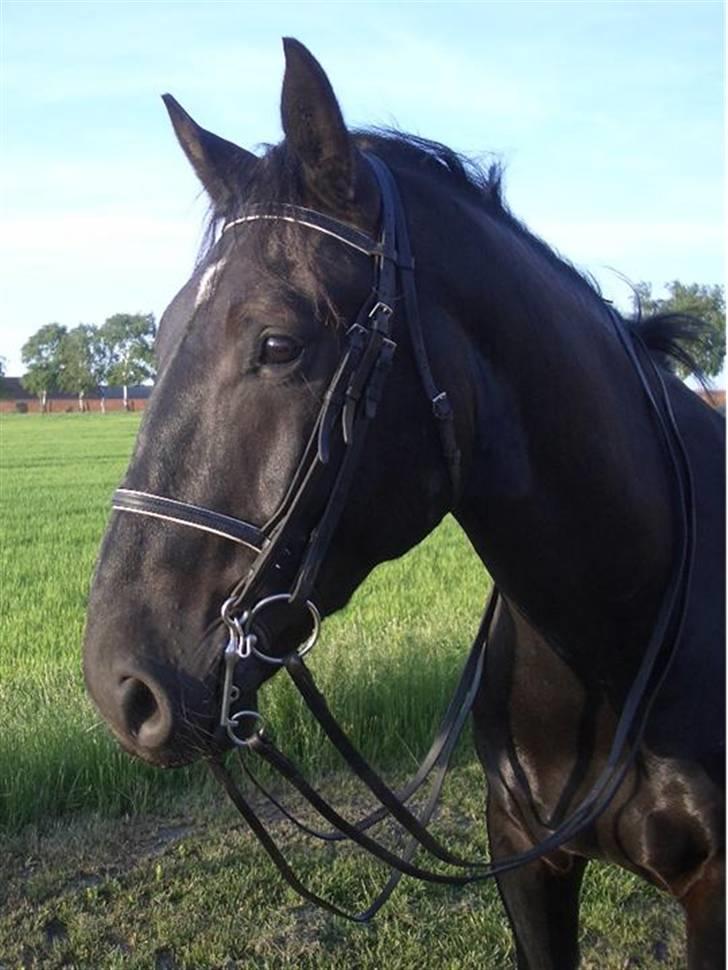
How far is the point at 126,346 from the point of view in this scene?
99.4 meters

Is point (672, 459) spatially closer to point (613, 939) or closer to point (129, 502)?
point (129, 502)

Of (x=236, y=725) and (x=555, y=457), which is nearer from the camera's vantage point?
(x=236, y=725)

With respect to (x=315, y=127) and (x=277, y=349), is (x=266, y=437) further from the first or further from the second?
(x=315, y=127)

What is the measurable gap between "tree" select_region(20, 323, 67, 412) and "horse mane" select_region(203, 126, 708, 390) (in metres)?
99.5

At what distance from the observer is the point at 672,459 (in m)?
2.53

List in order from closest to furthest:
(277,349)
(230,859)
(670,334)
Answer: (277,349) < (670,334) < (230,859)

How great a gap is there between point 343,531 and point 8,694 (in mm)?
4594

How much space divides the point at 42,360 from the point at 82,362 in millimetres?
5359

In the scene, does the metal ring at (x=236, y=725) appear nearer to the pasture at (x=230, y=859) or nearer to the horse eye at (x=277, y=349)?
the horse eye at (x=277, y=349)

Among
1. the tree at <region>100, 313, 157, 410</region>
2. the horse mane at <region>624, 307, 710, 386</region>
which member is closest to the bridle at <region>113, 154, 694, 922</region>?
the horse mane at <region>624, 307, 710, 386</region>

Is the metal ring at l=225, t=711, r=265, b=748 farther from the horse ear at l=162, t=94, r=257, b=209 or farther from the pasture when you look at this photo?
the pasture

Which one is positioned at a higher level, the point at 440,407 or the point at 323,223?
the point at 323,223

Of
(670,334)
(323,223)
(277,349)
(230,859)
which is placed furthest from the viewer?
(230,859)

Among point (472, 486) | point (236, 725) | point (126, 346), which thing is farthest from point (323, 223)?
point (126, 346)
